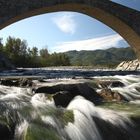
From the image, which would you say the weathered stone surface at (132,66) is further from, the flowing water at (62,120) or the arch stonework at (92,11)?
the flowing water at (62,120)

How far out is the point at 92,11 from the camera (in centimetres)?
2233

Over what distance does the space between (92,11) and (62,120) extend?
16589mm

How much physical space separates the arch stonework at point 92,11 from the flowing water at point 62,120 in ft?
35.0

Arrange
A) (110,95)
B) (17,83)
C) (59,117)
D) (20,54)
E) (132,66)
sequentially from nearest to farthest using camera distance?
(59,117) → (110,95) → (17,83) → (132,66) → (20,54)

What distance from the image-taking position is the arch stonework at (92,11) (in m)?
18.4

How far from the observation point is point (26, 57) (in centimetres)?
7394

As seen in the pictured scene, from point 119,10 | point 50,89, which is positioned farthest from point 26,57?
point 50,89

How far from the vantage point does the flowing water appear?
5891 millimetres

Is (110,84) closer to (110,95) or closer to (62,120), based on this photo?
Result: (110,95)

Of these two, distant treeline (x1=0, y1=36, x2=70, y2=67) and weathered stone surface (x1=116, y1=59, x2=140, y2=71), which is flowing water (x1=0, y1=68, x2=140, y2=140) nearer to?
weathered stone surface (x1=116, y1=59, x2=140, y2=71)

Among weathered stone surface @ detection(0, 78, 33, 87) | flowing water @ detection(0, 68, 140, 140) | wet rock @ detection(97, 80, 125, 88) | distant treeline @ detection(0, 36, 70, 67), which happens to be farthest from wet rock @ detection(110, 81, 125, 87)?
distant treeline @ detection(0, 36, 70, 67)

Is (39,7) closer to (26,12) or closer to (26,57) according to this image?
(26,12)

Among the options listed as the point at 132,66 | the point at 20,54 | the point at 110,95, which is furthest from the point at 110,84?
the point at 20,54

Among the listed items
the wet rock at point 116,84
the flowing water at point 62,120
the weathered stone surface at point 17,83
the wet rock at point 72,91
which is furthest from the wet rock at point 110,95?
the weathered stone surface at point 17,83
